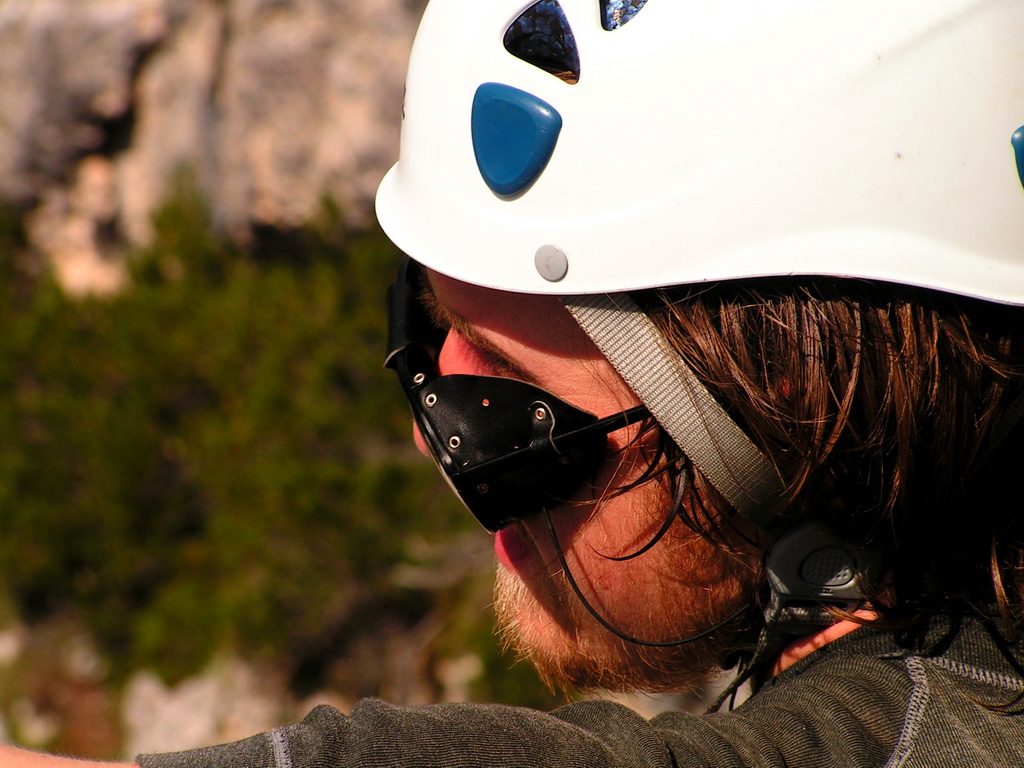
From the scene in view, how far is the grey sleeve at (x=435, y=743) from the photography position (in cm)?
92

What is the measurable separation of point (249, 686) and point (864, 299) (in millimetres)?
4742

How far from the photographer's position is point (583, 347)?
4.19ft

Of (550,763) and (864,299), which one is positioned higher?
(864,299)

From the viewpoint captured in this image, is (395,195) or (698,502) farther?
(395,195)

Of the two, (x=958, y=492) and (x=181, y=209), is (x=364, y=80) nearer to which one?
(x=181, y=209)

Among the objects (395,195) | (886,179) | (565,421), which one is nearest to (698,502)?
(565,421)

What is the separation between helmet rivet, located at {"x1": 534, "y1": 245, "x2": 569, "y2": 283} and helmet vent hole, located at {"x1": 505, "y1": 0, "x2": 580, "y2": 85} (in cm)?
22

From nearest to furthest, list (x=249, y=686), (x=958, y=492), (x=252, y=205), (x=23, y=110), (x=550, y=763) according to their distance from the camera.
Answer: (x=550, y=763) < (x=958, y=492) < (x=249, y=686) < (x=252, y=205) < (x=23, y=110)

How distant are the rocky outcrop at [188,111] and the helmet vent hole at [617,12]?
5.29 m

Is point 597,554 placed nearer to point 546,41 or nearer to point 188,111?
point 546,41

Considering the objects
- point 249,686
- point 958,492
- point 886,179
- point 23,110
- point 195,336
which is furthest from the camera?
point 23,110

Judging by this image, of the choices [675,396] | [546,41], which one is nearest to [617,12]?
[546,41]

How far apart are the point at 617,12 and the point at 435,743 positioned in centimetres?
90

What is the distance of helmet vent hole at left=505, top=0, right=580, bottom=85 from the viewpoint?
1.18m
